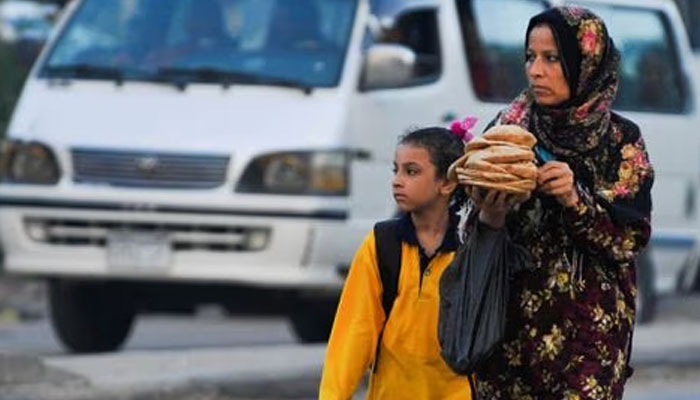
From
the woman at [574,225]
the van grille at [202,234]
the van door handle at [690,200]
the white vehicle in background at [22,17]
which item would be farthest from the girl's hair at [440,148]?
the white vehicle in background at [22,17]

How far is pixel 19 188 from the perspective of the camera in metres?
10.3

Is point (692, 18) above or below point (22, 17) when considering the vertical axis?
above

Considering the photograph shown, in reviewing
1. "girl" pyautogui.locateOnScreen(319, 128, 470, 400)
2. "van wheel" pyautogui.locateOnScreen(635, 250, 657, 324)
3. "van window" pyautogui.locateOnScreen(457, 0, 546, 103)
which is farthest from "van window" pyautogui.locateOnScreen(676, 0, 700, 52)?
"girl" pyautogui.locateOnScreen(319, 128, 470, 400)

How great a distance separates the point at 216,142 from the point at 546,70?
5.47 metres

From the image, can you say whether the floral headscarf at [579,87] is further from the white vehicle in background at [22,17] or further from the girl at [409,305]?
the white vehicle in background at [22,17]

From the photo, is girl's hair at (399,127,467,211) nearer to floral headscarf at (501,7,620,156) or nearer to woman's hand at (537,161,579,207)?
floral headscarf at (501,7,620,156)

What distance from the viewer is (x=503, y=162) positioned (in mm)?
4367

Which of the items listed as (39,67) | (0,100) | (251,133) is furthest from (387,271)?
(0,100)

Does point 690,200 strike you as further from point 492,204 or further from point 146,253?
point 492,204

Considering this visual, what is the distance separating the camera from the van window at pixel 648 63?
40.5ft

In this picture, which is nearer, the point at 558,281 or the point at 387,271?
the point at 558,281

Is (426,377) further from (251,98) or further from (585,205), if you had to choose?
(251,98)

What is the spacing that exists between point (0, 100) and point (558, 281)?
13.1m

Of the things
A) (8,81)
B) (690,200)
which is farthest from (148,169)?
(8,81)
